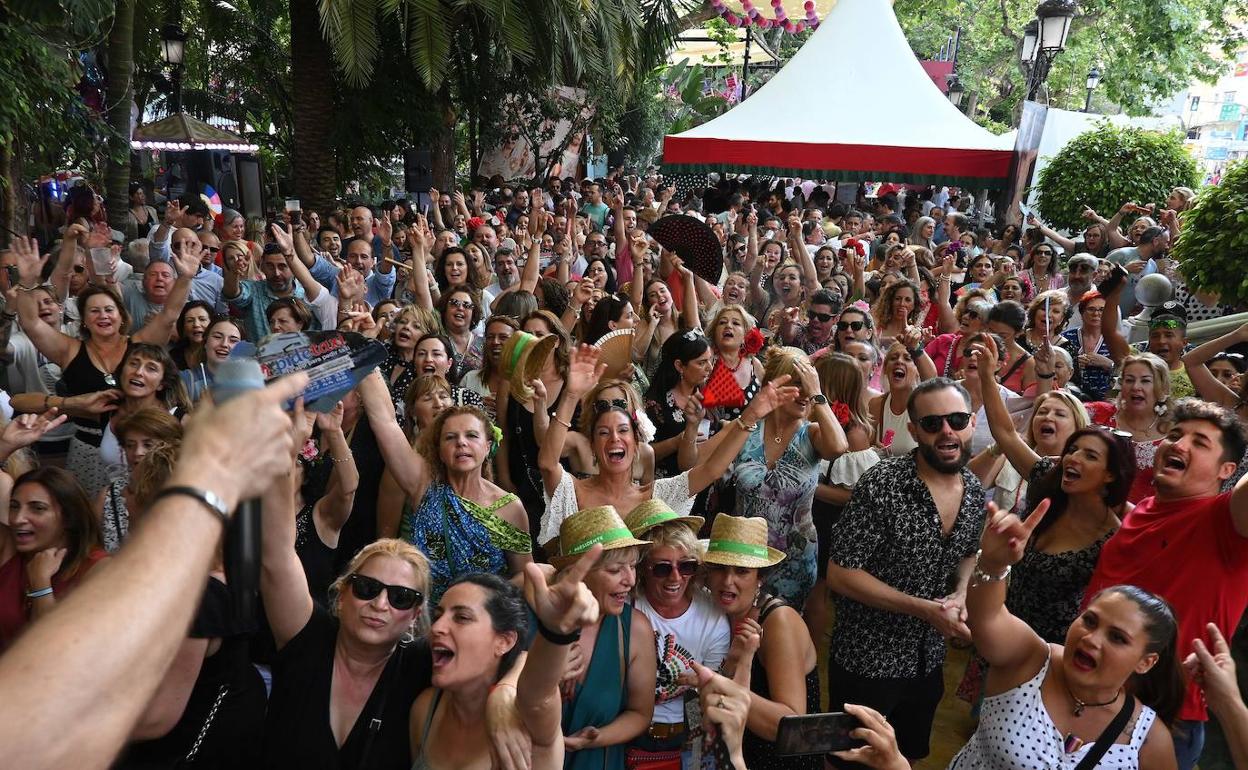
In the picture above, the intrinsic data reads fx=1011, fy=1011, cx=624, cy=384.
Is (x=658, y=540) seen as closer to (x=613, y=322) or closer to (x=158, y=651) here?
(x=158, y=651)

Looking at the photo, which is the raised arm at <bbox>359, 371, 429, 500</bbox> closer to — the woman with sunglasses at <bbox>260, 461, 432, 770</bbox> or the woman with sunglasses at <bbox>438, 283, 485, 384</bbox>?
the woman with sunglasses at <bbox>260, 461, 432, 770</bbox>

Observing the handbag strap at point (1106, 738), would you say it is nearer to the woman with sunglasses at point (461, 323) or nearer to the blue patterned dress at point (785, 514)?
the blue patterned dress at point (785, 514)

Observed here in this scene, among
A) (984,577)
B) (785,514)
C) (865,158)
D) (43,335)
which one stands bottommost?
(785,514)

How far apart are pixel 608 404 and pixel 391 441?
0.94 metres

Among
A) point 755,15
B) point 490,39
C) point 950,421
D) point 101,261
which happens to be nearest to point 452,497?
point 950,421

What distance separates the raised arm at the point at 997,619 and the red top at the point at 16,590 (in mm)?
2693

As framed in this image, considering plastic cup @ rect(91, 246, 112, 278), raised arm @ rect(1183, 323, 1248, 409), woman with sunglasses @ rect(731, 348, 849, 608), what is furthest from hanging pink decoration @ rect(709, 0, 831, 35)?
woman with sunglasses @ rect(731, 348, 849, 608)

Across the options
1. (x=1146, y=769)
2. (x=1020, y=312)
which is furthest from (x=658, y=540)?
(x=1020, y=312)

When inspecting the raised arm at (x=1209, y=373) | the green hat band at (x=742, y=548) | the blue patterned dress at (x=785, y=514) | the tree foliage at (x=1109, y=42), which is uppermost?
the tree foliage at (x=1109, y=42)

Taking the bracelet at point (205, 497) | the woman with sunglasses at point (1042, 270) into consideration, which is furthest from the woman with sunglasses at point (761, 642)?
the woman with sunglasses at point (1042, 270)

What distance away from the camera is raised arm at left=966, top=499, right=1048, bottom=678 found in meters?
2.68

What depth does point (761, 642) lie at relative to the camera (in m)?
3.08

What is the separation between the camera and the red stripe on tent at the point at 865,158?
41.4ft

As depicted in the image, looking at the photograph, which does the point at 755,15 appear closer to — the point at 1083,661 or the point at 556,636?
the point at 1083,661
